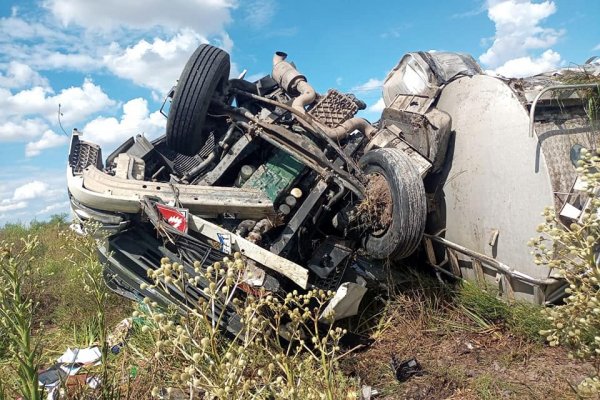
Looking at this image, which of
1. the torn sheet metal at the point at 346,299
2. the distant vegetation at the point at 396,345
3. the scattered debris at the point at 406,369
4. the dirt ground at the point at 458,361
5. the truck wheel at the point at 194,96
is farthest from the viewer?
the truck wheel at the point at 194,96

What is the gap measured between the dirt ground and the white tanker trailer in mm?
405

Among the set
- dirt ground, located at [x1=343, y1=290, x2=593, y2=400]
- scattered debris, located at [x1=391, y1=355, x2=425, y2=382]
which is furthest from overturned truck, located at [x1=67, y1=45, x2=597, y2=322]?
scattered debris, located at [x1=391, y1=355, x2=425, y2=382]

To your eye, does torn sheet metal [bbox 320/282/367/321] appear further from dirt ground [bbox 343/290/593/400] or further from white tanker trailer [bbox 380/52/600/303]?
white tanker trailer [bbox 380/52/600/303]

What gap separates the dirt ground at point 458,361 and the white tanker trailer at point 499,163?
405mm

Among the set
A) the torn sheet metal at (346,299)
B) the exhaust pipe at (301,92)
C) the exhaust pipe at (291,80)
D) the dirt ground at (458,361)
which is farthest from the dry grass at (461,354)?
the exhaust pipe at (291,80)

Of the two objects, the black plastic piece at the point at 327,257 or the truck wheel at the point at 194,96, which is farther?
the truck wheel at the point at 194,96

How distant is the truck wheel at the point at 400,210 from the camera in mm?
3578

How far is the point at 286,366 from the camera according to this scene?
4.39 ft

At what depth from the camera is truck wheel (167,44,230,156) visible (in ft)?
13.6

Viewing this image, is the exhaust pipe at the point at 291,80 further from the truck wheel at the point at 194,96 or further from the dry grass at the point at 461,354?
the dry grass at the point at 461,354

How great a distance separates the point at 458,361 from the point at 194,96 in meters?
3.03

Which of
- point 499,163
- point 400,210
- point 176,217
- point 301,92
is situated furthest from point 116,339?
point 499,163

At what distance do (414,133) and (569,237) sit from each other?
3.01 metres

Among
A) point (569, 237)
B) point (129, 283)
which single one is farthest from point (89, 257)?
point (129, 283)
